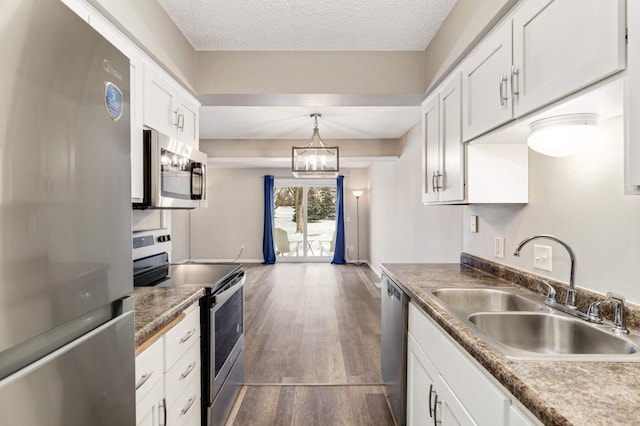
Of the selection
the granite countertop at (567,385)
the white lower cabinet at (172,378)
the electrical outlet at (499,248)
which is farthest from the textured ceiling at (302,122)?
the granite countertop at (567,385)

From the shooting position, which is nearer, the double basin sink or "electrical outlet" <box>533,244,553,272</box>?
the double basin sink

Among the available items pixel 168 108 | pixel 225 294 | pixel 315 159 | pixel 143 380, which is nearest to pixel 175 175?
pixel 168 108

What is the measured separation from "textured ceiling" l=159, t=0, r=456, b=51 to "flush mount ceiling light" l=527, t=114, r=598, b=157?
1.06m

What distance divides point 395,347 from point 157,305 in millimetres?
1387

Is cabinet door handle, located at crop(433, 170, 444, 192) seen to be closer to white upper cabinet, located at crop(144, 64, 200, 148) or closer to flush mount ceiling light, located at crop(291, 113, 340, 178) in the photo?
white upper cabinet, located at crop(144, 64, 200, 148)

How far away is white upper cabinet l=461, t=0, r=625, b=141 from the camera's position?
93 cm

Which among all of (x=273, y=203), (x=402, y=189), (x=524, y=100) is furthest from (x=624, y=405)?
(x=273, y=203)

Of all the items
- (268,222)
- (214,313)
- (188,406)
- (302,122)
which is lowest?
(188,406)

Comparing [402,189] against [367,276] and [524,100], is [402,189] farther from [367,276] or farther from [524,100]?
[524,100]

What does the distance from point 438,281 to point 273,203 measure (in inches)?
264

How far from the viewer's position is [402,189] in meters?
5.25

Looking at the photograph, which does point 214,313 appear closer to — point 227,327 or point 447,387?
point 227,327

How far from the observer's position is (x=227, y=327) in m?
2.15

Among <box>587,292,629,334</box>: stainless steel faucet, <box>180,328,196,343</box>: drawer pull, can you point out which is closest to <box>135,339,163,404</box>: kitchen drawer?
<box>180,328,196,343</box>: drawer pull
